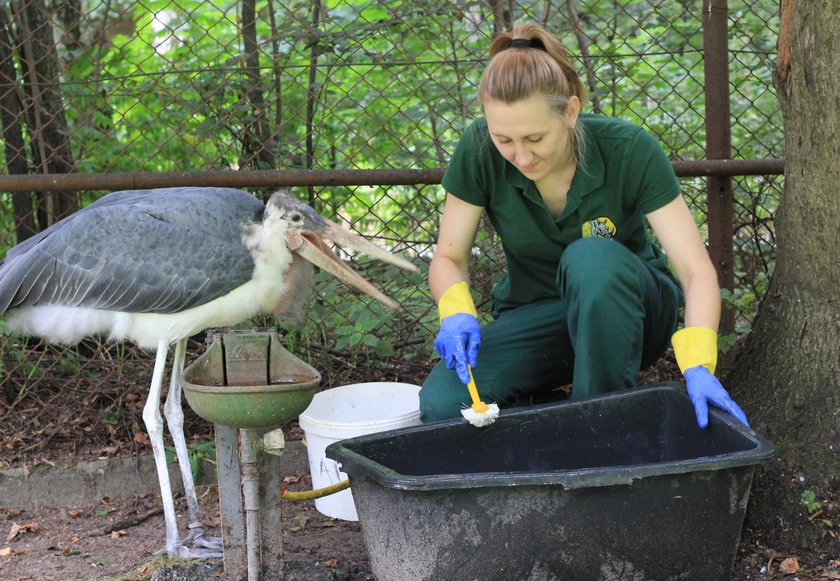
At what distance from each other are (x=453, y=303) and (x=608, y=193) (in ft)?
1.82

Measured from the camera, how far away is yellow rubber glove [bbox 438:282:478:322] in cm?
283

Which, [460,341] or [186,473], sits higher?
[460,341]

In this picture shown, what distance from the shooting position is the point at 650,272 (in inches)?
116

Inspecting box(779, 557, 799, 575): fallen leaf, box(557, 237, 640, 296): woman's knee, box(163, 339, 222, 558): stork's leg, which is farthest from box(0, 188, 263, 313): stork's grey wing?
box(779, 557, 799, 575): fallen leaf

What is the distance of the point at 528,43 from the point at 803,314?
1.07 m

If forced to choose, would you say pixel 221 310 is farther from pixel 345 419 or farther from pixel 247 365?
pixel 345 419

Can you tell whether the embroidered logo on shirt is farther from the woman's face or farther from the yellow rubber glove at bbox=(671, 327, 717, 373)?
the yellow rubber glove at bbox=(671, 327, 717, 373)

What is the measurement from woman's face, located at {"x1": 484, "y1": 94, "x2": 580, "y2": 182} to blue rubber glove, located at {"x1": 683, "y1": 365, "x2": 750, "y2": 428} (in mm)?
689

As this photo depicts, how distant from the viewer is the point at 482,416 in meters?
2.58

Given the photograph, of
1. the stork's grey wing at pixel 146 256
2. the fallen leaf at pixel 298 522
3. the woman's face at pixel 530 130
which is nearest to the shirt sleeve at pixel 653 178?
the woman's face at pixel 530 130

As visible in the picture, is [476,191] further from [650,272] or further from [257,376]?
[257,376]

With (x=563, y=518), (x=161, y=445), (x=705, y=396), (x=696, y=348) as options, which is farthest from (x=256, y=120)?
(x=563, y=518)

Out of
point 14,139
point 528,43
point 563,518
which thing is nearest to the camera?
point 563,518

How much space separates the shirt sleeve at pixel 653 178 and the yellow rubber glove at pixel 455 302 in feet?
1.84
